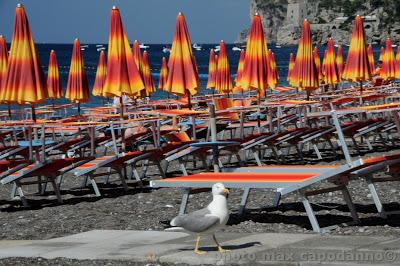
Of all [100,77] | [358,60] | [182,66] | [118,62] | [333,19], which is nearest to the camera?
[118,62]

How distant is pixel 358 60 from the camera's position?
16.7m

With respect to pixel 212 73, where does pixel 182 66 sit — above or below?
above

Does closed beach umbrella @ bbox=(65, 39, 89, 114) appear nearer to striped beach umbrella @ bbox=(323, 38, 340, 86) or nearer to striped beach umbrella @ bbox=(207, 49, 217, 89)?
striped beach umbrella @ bbox=(207, 49, 217, 89)

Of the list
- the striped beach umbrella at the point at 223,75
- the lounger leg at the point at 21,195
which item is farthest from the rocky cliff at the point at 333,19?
the lounger leg at the point at 21,195

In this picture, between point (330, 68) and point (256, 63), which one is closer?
point (256, 63)

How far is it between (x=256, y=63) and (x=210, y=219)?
7.47m

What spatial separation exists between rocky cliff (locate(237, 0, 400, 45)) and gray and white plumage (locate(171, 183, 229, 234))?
131368 mm

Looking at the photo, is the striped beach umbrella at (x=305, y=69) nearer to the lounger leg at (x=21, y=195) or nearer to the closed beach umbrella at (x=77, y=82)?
the closed beach umbrella at (x=77, y=82)

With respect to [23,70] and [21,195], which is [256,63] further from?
[21,195]

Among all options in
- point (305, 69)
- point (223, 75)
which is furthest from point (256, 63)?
point (223, 75)

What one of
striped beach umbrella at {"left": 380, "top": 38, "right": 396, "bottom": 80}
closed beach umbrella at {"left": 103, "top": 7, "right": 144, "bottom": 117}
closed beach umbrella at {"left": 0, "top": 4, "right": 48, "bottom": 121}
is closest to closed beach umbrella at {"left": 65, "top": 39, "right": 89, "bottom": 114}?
closed beach umbrella at {"left": 103, "top": 7, "right": 144, "bottom": 117}

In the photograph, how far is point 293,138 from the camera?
42.1 feet

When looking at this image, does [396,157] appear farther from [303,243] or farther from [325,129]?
[325,129]

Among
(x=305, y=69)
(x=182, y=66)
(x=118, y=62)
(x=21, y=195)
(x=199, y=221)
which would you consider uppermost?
(x=118, y=62)
